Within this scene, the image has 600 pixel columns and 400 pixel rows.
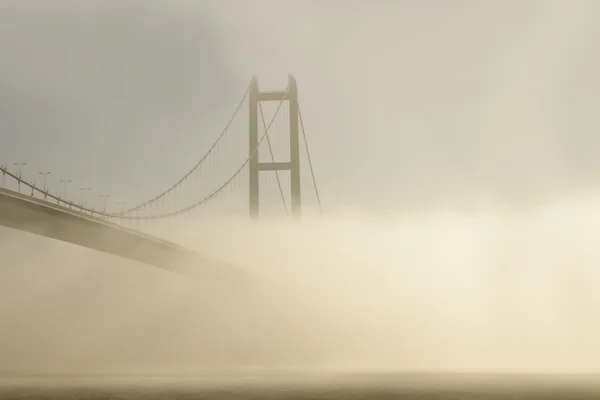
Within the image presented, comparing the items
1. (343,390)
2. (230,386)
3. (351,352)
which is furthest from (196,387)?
(351,352)

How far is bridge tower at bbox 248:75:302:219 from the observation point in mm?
57438

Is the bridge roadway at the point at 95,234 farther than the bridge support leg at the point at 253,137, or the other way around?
the bridge support leg at the point at 253,137

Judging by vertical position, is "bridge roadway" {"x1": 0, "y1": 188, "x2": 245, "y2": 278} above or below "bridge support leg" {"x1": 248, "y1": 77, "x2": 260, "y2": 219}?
below

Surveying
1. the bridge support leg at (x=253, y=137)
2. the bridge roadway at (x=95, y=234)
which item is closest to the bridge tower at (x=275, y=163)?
the bridge support leg at (x=253, y=137)

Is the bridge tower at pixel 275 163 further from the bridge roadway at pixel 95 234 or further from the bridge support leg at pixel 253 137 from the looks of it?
the bridge roadway at pixel 95 234

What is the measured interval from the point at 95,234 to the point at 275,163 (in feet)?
56.0

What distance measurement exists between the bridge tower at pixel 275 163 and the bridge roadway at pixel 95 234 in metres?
6.12

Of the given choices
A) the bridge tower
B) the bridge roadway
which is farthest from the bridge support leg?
the bridge roadway

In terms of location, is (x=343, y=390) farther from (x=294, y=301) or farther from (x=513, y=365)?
(x=294, y=301)

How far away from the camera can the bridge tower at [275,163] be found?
57.4 metres

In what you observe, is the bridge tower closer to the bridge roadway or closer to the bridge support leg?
the bridge support leg

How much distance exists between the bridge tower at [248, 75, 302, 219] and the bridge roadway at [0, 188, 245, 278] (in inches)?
241

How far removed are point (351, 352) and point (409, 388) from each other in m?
26.5

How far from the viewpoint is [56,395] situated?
1213 inches
